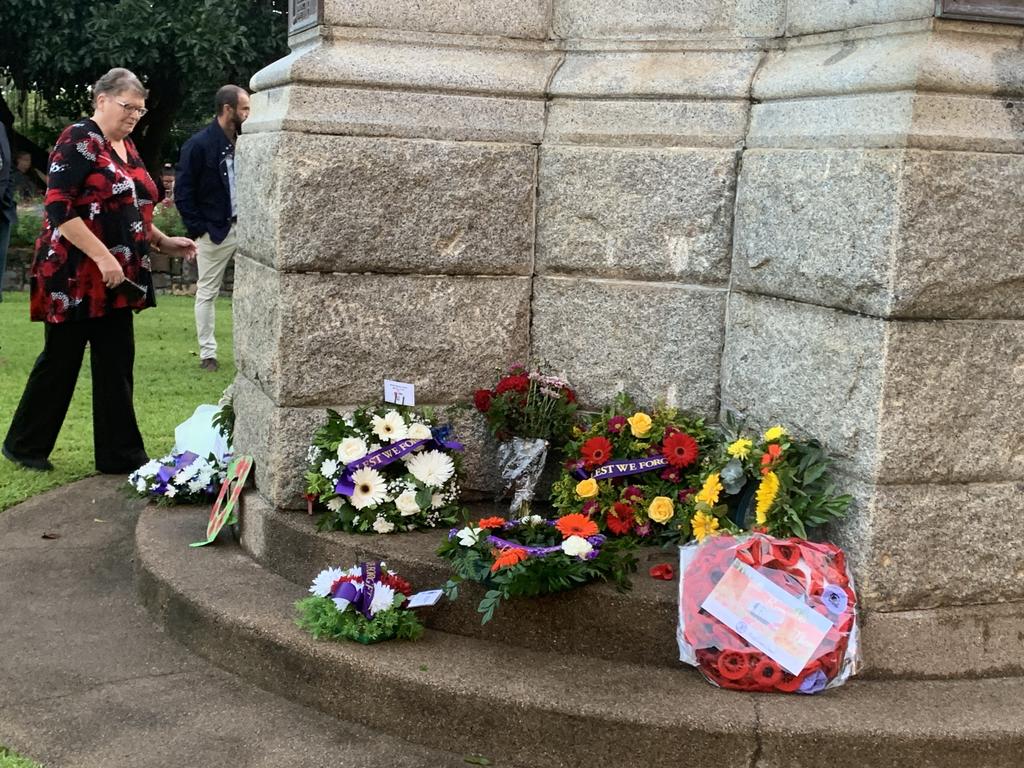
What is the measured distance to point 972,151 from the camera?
3104 millimetres

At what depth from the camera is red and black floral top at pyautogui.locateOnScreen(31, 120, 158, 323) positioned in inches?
200

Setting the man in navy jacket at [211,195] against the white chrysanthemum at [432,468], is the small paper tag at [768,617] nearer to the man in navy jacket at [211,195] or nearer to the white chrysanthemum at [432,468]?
the white chrysanthemum at [432,468]

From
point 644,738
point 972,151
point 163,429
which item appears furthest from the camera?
point 163,429

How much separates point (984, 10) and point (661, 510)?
1.68 m

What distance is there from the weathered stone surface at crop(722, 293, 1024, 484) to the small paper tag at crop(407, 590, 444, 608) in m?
1.18

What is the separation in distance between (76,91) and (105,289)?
12.9 meters

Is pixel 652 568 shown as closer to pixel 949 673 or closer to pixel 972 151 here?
pixel 949 673

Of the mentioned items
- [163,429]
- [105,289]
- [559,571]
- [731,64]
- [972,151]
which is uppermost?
[731,64]

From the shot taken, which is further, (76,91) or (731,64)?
(76,91)

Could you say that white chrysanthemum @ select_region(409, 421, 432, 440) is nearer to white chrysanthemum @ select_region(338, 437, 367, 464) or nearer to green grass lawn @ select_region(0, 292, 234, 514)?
white chrysanthemum @ select_region(338, 437, 367, 464)

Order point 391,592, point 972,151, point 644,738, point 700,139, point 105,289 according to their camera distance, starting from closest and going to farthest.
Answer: point 644,738 < point 972,151 < point 391,592 < point 700,139 < point 105,289

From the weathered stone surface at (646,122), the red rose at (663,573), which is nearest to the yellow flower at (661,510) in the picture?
the red rose at (663,573)

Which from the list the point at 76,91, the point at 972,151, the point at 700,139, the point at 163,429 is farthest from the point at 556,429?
the point at 76,91

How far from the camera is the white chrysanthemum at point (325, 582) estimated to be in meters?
3.42
